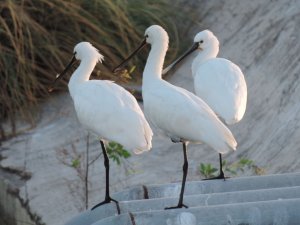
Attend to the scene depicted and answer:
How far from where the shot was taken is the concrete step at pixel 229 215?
7.30 meters

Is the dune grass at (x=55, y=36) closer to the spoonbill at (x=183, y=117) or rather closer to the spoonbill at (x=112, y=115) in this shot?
the spoonbill at (x=112, y=115)

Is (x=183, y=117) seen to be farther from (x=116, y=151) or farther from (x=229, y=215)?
(x=116, y=151)

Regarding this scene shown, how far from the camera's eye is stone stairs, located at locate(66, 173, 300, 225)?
7.33 meters

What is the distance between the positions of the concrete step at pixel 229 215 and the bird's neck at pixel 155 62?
221 cm

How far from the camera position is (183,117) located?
8.62 m

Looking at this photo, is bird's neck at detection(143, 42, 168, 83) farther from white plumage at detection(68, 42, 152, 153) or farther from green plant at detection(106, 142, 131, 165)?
green plant at detection(106, 142, 131, 165)

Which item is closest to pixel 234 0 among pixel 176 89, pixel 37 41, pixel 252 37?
pixel 252 37

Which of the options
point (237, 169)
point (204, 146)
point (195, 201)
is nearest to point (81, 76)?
point (195, 201)

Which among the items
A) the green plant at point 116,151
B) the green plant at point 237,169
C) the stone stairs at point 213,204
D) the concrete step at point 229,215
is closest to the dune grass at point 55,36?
the green plant at point 237,169

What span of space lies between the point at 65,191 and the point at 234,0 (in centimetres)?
470

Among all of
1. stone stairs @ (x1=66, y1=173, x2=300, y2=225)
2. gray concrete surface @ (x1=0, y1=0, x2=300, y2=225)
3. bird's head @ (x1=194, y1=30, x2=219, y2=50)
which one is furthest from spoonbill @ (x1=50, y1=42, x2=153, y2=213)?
bird's head @ (x1=194, y1=30, x2=219, y2=50)

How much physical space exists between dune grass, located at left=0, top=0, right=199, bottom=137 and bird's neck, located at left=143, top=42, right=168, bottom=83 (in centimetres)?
506

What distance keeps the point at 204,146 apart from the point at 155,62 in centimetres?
358

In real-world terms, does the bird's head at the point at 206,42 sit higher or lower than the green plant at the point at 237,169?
higher
